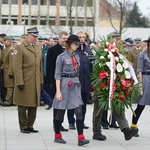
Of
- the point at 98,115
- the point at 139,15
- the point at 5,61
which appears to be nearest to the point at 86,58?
the point at 98,115

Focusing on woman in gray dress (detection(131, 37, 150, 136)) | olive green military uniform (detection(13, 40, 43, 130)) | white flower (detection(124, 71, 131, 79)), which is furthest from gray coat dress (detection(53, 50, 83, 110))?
woman in gray dress (detection(131, 37, 150, 136))

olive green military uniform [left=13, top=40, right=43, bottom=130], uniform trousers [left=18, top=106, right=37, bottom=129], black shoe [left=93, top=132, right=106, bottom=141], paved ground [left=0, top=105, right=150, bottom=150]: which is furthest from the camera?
uniform trousers [left=18, top=106, right=37, bottom=129]

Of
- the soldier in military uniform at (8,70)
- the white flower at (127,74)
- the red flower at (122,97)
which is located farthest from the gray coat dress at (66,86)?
the soldier in military uniform at (8,70)

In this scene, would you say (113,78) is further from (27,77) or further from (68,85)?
(27,77)

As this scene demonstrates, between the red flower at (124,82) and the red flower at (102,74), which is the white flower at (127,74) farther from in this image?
the red flower at (102,74)

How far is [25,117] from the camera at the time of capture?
10602 millimetres

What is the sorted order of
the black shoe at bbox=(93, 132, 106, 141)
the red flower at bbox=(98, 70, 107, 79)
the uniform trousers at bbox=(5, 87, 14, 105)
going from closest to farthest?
the red flower at bbox=(98, 70, 107, 79) → the black shoe at bbox=(93, 132, 106, 141) → the uniform trousers at bbox=(5, 87, 14, 105)

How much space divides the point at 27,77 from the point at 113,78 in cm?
190

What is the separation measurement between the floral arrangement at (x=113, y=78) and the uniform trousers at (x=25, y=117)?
1.66 meters

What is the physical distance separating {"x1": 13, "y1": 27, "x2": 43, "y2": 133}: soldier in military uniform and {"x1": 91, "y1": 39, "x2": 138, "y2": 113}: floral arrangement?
142cm

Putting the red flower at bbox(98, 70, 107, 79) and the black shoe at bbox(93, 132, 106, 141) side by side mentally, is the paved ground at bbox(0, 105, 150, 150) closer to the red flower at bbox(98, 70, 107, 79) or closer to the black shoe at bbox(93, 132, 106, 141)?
the black shoe at bbox(93, 132, 106, 141)

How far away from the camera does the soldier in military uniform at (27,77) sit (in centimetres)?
1038

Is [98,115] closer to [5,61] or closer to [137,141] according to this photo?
[137,141]

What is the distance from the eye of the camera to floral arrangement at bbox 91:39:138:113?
9.42 metres
